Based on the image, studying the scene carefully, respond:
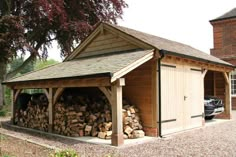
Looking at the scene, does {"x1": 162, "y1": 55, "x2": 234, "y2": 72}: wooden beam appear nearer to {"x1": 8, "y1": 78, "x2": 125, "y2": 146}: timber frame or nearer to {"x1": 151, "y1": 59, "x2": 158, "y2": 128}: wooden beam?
{"x1": 151, "y1": 59, "x2": 158, "y2": 128}: wooden beam

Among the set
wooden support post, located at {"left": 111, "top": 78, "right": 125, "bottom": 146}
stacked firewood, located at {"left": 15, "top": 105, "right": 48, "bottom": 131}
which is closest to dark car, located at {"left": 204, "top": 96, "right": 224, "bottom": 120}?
wooden support post, located at {"left": 111, "top": 78, "right": 125, "bottom": 146}

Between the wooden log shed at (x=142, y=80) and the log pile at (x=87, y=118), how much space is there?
0.37 metres

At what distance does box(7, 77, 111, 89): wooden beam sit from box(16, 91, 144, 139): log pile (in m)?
0.81

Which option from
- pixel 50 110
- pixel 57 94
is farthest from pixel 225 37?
A: pixel 50 110

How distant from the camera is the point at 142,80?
938 cm

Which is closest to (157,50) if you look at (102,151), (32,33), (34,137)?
(102,151)

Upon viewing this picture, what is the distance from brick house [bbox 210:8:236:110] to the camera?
20.8 m

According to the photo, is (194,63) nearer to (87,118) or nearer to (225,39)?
(87,118)

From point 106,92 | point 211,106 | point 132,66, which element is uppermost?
point 132,66

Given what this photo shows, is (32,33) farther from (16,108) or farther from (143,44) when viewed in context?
(143,44)

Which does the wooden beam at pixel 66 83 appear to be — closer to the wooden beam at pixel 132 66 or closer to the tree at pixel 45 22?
the wooden beam at pixel 132 66

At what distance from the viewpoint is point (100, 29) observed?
451 inches

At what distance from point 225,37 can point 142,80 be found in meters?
14.4

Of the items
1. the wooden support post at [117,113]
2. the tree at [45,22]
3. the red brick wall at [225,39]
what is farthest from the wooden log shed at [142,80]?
the red brick wall at [225,39]
